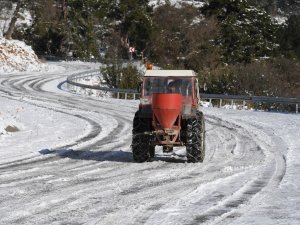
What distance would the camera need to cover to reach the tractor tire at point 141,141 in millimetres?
12531

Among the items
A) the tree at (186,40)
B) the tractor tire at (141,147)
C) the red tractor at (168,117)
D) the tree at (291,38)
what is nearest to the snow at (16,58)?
the tree at (186,40)

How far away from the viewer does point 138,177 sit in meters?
10.7

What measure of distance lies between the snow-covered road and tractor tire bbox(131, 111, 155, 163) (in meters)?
0.29

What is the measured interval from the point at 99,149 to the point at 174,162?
10.2 ft

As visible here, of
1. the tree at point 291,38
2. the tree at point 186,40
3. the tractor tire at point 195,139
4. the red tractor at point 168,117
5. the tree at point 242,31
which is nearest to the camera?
the red tractor at point 168,117

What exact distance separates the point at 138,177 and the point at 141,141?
199 cm

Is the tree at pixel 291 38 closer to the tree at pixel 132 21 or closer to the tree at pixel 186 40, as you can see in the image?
the tree at pixel 186 40

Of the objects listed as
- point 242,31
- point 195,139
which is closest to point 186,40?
point 242,31

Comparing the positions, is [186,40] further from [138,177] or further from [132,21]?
[138,177]

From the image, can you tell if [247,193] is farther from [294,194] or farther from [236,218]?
[236,218]

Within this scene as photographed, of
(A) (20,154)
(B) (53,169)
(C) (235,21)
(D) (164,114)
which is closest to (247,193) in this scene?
(D) (164,114)

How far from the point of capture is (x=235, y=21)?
6388 centimetres

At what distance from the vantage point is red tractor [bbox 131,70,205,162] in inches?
476

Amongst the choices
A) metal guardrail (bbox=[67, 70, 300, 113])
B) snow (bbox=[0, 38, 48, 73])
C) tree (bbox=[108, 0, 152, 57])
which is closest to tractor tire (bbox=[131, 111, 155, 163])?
metal guardrail (bbox=[67, 70, 300, 113])
